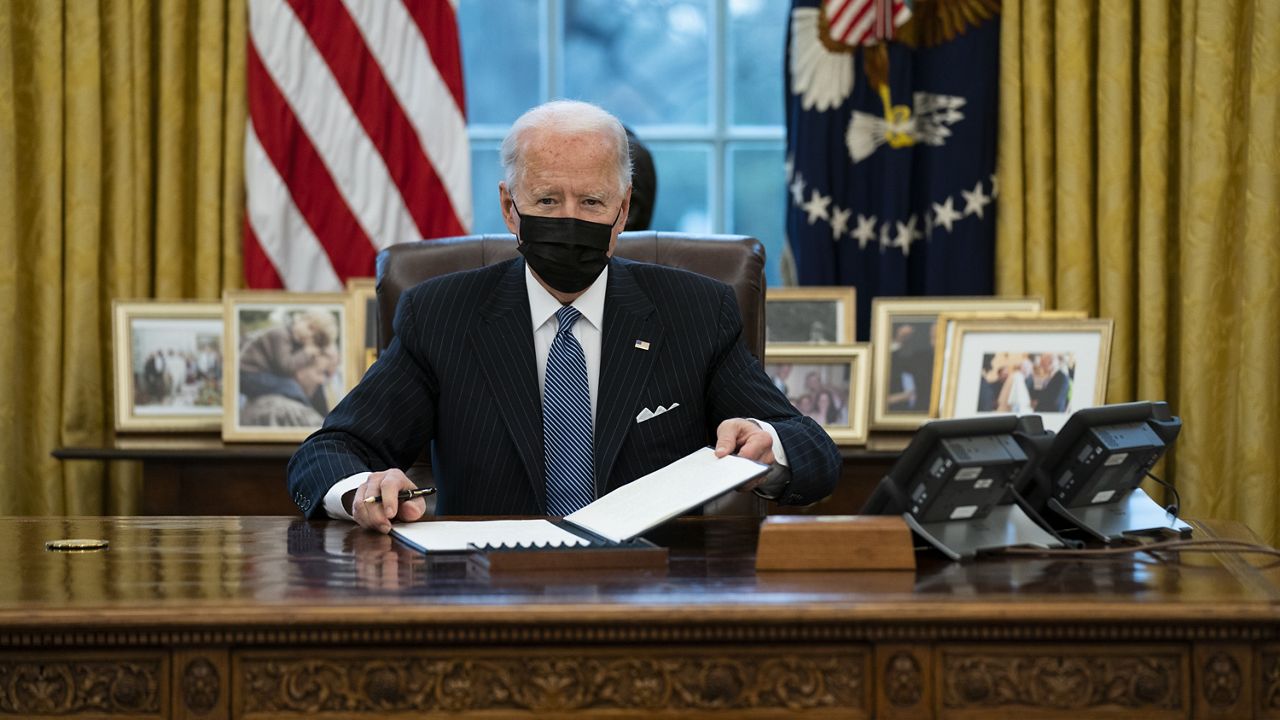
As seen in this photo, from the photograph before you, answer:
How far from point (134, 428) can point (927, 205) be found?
7.72ft

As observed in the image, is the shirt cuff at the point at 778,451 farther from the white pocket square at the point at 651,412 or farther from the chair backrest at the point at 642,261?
the chair backrest at the point at 642,261

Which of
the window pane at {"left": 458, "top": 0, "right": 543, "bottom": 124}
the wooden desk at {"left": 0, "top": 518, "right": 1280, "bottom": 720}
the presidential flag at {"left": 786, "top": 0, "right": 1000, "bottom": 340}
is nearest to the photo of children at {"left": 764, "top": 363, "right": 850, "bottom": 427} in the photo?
the presidential flag at {"left": 786, "top": 0, "right": 1000, "bottom": 340}

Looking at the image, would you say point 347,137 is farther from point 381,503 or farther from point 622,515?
point 622,515

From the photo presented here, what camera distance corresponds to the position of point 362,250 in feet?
13.9

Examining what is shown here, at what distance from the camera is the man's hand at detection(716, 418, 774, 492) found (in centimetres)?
209

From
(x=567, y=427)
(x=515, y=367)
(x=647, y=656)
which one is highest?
(x=515, y=367)

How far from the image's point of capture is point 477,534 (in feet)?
6.47

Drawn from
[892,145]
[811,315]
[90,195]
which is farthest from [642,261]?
[90,195]

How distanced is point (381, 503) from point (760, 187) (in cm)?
264

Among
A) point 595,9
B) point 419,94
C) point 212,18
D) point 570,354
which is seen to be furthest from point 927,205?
point 212,18

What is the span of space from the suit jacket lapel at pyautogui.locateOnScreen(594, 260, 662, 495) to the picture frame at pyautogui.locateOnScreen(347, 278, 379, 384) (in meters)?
1.35

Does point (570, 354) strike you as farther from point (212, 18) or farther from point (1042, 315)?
point (212, 18)

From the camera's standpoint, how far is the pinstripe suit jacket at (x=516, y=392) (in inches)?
95.0

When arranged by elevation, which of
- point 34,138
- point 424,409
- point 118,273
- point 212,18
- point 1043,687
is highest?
point 212,18
